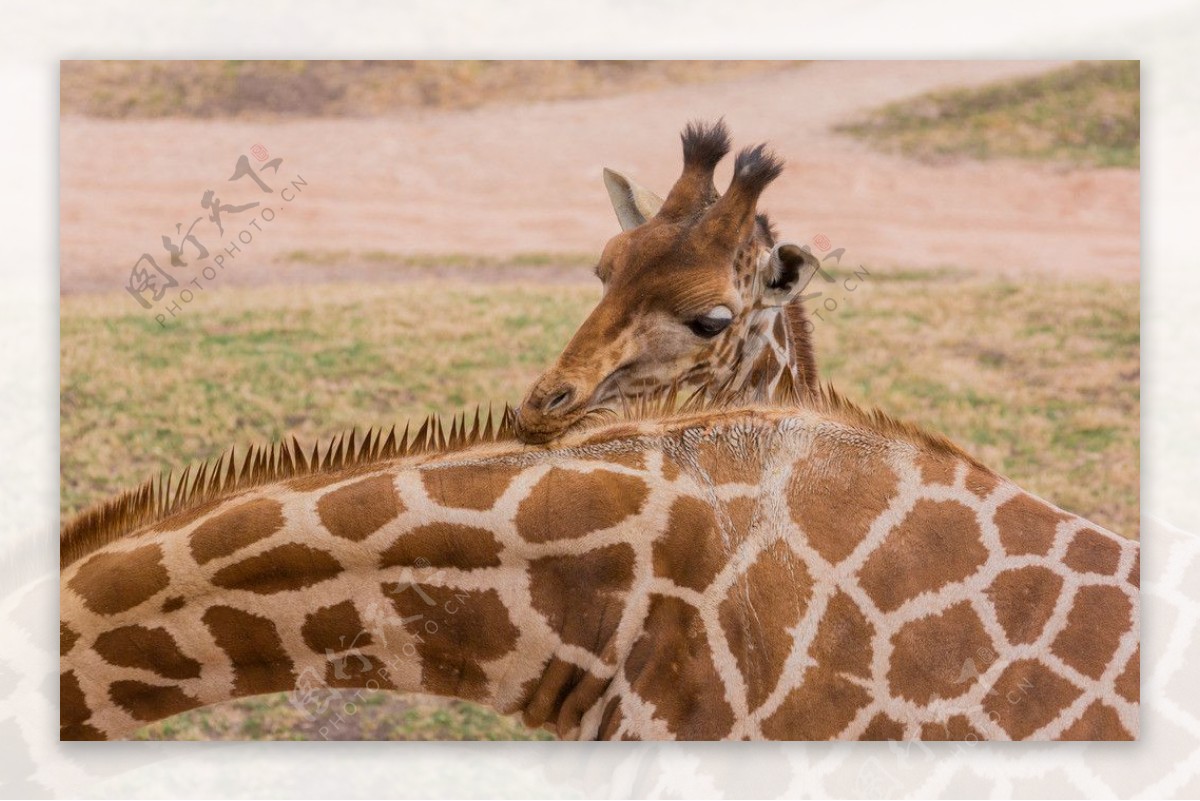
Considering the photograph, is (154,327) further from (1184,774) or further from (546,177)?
(1184,774)

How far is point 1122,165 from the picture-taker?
9.07 feet

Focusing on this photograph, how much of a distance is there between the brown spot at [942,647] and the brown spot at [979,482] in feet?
0.72

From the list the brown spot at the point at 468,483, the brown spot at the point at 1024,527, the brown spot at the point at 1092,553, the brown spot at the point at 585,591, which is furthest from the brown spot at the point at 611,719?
the brown spot at the point at 1092,553

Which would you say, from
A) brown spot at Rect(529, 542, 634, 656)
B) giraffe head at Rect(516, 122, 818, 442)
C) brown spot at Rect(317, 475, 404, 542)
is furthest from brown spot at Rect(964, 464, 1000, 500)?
brown spot at Rect(317, 475, 404, 542)

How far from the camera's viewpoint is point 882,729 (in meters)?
2.36

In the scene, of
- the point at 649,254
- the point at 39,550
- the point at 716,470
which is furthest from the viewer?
the point at 39,550

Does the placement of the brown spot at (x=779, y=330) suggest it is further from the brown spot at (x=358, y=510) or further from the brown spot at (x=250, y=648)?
the brown spot at (x=250, y=648)

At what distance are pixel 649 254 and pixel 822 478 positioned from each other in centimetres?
59

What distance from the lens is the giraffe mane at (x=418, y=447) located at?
2279 millimetres

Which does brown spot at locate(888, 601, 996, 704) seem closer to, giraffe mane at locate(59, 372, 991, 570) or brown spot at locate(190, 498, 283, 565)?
giraffe mane at locate(59, 372, 991, 570)

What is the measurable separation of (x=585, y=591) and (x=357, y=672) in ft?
1.53

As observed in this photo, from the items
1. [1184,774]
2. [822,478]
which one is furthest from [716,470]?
[1184,774]

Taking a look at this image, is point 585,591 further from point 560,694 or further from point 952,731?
point 952,731

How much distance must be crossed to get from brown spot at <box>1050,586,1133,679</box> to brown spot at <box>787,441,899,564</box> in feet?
1.43
